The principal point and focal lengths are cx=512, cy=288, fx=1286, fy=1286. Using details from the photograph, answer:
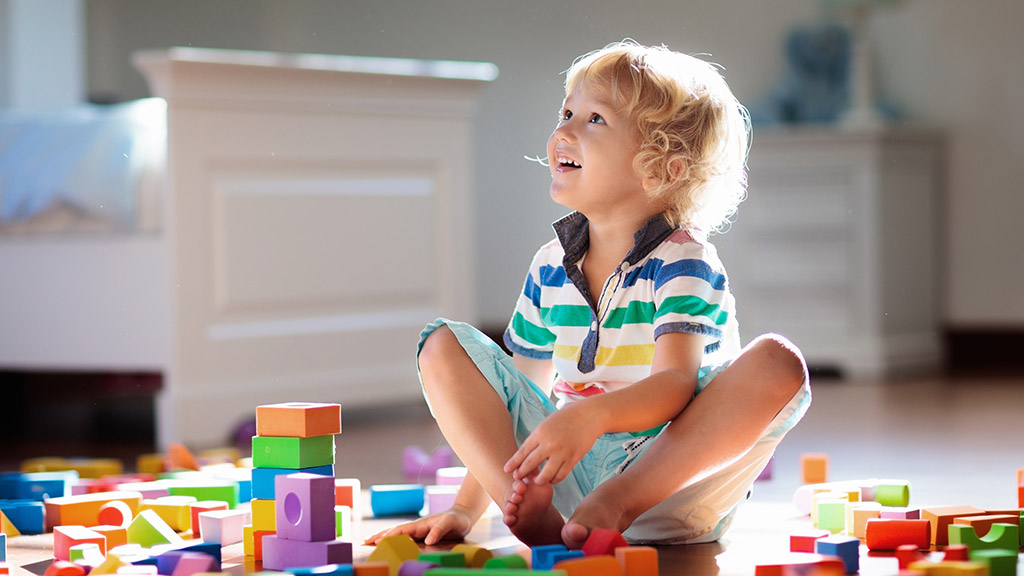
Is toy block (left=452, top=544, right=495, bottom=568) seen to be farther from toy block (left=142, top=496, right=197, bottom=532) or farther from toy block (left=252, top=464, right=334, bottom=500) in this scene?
toy block (left=142, top=496, right=197, bottom=532)

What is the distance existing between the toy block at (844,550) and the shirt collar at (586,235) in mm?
360

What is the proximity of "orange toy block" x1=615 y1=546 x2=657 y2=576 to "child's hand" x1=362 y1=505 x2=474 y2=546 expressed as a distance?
11.4 inches

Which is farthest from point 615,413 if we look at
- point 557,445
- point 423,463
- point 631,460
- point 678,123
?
point 423,463

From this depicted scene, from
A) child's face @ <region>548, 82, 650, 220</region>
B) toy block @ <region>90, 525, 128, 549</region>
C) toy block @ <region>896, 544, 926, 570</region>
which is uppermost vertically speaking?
child's face @ <region>548, 82, 650, 220</region>

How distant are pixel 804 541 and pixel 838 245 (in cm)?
234

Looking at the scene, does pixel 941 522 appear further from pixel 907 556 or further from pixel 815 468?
pixel 815 468

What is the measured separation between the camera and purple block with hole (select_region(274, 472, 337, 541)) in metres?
1.12

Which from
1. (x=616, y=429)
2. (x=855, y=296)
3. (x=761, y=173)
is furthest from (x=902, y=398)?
(x=616, y=429)

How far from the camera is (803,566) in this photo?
3.44 feet

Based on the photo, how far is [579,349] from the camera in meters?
1.38

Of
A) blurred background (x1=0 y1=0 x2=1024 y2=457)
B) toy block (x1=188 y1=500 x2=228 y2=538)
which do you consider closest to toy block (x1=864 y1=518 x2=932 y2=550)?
toy block (x1=188 y1=500 x2=228 y2=538)

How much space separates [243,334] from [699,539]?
1.28 metres

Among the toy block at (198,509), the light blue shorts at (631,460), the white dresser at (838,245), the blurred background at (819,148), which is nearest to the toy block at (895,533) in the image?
the light blue shorts at (631,460)

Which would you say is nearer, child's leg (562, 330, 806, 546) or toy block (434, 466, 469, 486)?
child's leg (562, 330, 806, 546)
